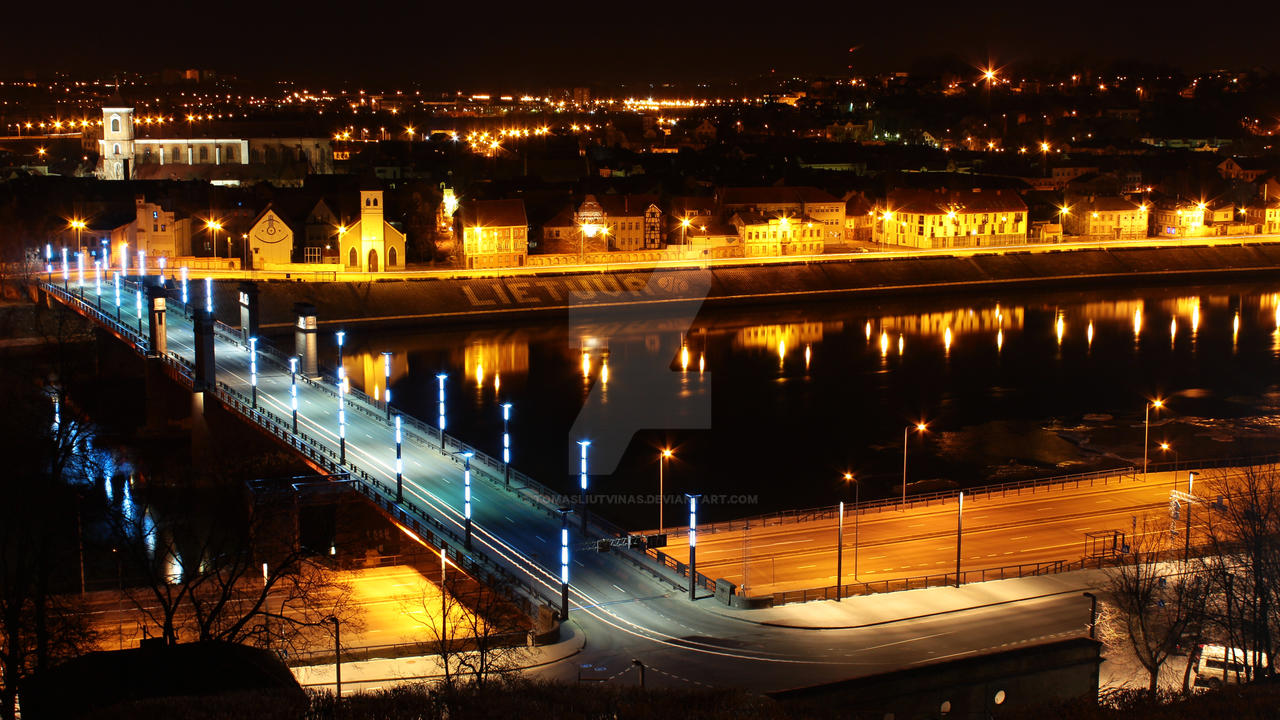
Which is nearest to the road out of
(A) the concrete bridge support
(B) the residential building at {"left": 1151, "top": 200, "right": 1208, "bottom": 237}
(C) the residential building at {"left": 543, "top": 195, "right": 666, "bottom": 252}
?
(A) the concrete bridge support

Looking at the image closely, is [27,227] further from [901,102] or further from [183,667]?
[901,102]

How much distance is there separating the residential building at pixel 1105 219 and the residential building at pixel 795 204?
7014mm

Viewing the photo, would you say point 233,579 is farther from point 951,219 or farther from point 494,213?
point 951,219

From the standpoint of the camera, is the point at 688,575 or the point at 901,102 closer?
the point at 688,575

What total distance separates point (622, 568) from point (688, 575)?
541 mm

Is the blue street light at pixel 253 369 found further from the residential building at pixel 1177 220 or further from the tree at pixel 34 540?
the residential building at pixel 1177 220

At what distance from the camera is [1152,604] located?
9984 millimetres

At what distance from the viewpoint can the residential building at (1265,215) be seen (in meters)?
39.2

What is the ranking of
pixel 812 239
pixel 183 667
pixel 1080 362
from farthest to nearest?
pixel 812 239 < pixel 1080 362 < pixel 183 667

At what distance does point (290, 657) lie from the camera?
→ 8930 mm

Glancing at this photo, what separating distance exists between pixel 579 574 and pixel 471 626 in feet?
4.32

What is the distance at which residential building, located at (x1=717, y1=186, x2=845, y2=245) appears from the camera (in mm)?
33781

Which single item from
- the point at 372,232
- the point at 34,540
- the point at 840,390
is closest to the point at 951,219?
the point at 372,232

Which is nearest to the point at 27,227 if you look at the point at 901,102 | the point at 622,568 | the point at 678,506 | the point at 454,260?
the point at 454,260
